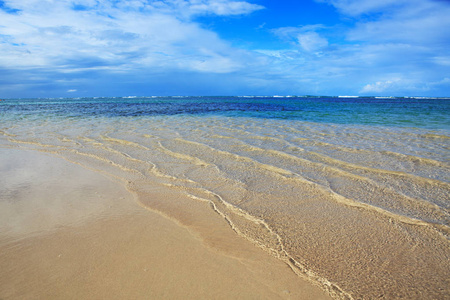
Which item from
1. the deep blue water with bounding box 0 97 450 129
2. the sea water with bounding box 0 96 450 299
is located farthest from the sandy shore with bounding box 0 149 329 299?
the deep blue water with bounding box 0 97 450 129

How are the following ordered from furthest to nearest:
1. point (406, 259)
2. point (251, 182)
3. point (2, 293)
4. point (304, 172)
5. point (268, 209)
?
point (304, 172), point (251, 182), point (268, 209), point (406, 259), point (2, 293)

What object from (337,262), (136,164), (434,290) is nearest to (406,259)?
(434,290)

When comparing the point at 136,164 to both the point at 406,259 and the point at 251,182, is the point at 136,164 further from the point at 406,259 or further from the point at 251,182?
the point at 406,259

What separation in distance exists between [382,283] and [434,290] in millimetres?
376

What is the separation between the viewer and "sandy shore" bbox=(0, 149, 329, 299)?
2.09 m

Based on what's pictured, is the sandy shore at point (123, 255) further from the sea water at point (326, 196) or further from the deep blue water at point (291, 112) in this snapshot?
the deep blue water at point (291, 112)

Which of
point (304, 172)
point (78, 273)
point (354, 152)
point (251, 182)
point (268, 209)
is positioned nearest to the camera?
point (78, 273)

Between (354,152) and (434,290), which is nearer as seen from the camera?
(434,290)

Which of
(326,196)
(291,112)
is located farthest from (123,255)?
(291,112)

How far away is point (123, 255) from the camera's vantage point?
2.52 meters

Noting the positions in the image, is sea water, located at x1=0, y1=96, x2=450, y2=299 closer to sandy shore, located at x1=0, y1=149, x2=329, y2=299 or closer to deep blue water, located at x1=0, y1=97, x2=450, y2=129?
sandy shore, located at x1=0, y1=149, x2=329, y2=299

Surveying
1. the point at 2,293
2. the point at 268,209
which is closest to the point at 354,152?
the point at 268,209

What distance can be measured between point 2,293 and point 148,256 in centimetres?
113

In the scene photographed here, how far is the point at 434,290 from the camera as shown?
2.06 metres
